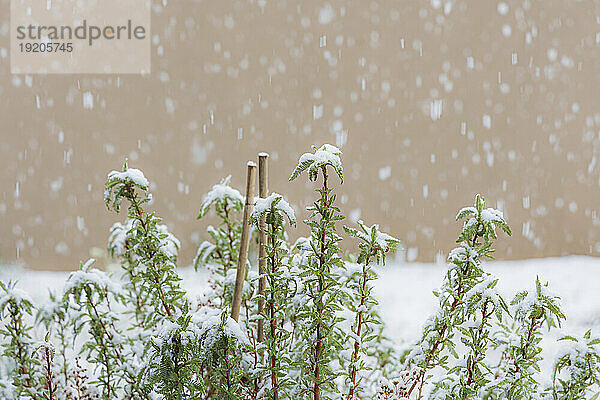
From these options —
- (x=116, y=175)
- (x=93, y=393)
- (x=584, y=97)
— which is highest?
(x=584, y=97)

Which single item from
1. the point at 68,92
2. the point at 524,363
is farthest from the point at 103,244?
the point at 524,363

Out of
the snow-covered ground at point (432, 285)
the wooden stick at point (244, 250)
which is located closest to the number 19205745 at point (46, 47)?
the snow-covered ground at point (432, 285)

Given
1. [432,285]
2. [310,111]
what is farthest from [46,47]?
[432,285]

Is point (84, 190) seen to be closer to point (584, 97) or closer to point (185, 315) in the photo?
point (185, 315)

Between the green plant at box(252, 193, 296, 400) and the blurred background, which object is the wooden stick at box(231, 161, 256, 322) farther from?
the blurred background

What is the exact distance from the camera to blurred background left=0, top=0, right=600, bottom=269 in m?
3.04

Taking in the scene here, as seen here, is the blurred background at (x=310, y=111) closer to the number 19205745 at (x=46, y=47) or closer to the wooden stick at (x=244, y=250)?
the number 19205745 at (x=46, y=47)

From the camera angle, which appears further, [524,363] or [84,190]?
[84,190]

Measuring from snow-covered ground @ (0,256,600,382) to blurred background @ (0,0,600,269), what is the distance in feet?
0.60

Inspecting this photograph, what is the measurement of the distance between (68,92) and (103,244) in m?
0.78

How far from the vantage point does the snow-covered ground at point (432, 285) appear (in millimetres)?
2459

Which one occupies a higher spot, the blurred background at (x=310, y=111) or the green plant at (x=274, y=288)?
the blurred background at (x=310, y=111)

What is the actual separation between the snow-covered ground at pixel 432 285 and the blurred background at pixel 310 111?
184 millimetres

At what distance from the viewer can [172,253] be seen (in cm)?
112
